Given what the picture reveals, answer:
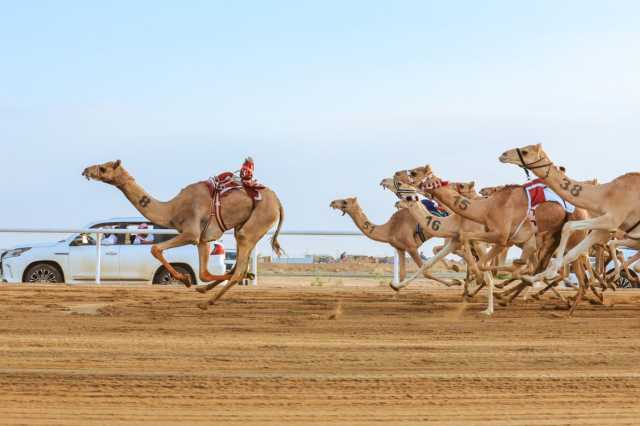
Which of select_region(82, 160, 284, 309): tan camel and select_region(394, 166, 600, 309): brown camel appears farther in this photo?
select_region(394, 166, 600, 309): brown camel

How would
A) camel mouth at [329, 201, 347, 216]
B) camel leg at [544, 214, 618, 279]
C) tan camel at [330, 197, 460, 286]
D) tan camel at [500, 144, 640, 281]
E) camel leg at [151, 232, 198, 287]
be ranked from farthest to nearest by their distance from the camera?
1. camel mouth at [329, 201, 347, 216]
2. tan camel at [330, 197, 460, 286]
3. camel leg at [151, 232, 198, 287]
4. tan camel at [500, 144, 640, 281]
5. camel leg at [544, 214, 618, 279]

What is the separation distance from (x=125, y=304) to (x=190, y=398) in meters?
9.32

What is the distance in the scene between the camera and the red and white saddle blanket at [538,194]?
1692 centimetres

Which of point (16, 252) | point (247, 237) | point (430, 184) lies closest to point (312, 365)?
point (247, 237)

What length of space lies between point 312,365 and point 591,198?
7.24 m

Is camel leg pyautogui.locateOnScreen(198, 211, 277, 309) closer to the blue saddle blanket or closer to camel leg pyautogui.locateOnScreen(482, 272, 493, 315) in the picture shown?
camel leg pyautogui.locateOnScreen(482, 272, 493, 315)

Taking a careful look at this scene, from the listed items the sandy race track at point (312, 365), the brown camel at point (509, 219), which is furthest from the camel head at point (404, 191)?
the sandy race track at point (312, 365)

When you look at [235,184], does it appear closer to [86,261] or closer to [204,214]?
[204,214]

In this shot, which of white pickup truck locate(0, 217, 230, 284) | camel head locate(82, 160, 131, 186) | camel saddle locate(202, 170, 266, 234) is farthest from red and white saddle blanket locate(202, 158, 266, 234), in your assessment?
white pickup truck locate(0, 217, 230, 284)

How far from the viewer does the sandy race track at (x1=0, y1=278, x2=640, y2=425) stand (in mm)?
7500

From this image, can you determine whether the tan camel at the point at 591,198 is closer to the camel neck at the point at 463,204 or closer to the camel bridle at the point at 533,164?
the camel bridle at the point at 533,164

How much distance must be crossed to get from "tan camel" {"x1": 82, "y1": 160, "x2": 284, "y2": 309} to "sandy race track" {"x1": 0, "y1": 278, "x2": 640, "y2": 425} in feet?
2.71

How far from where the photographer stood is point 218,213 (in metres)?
16.5

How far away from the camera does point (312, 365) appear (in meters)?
9.81
